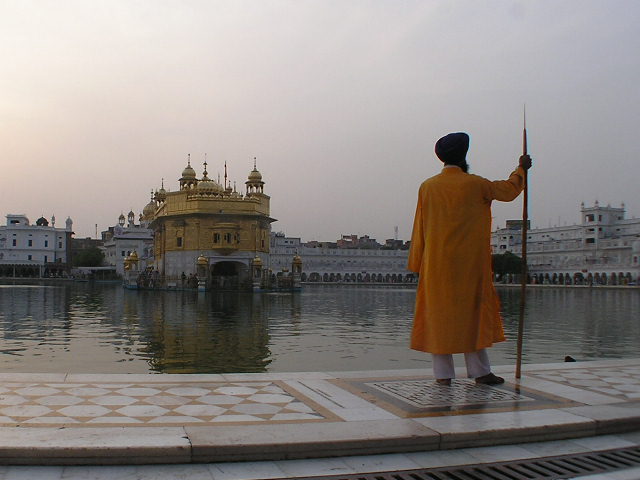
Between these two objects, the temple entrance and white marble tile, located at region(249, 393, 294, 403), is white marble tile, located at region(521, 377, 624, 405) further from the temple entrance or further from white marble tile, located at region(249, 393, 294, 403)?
the temple entrance

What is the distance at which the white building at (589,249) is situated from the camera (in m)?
70.2

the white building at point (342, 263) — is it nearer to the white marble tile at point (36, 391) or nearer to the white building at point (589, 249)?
the white building at point (589, 249)

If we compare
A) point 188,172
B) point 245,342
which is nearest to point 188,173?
point 188,172

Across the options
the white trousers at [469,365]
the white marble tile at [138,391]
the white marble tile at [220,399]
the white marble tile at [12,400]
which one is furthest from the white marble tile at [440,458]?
the white marble tile at [12,400]

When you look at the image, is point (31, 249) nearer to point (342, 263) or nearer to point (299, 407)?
point (342, 263)

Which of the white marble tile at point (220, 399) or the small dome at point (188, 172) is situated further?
the small dome at point (188, 172)

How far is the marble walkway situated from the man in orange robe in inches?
13.7

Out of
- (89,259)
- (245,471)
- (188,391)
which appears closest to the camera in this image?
(245,471)

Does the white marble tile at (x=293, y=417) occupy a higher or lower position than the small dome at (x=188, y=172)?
lower

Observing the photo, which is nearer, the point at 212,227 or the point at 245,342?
the point at 245,342

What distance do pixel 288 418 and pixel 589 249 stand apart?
263 feet

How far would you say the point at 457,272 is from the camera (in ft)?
18.6

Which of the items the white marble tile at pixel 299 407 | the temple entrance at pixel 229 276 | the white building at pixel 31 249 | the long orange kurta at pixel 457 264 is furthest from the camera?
the white building at pixel 31 249

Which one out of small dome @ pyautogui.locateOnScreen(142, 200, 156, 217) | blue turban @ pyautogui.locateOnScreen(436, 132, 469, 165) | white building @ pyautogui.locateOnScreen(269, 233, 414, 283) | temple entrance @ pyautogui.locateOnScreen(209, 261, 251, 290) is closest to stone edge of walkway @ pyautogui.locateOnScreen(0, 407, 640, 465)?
blue turban @ pyautogui.locateOnScreen(436, 132, 469, 165)
